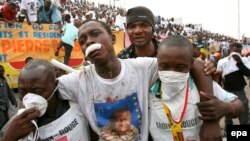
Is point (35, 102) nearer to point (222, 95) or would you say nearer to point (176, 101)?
point (176, 101)

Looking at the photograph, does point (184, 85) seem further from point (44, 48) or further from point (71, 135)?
point (44, 48)

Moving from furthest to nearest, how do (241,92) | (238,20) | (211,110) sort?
(238,20) < (241,92) < (211,110)

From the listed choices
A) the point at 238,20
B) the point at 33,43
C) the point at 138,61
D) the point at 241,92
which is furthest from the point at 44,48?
the point at 238,20

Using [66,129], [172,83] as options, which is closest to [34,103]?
[66,129]

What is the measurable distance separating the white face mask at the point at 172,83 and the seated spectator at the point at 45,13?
9.68 metres

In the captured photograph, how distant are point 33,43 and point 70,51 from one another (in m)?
1.04

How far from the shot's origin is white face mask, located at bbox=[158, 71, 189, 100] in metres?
2.29

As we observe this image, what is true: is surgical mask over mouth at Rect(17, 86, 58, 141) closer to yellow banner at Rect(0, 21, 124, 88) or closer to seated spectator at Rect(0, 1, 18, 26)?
yellow banner at Rect(0, 21, 124, 88)

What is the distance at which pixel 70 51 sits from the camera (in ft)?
34.2

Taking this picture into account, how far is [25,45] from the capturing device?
32.4ft

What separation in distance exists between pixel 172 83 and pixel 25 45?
8146mm

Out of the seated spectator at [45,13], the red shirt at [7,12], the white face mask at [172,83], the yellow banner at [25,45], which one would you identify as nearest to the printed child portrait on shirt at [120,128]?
the white face mask at [172,83]

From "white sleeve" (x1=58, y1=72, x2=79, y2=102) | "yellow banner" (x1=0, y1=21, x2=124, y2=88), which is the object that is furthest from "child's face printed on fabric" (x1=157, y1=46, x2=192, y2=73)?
"yellow banner" (x1=0, y1=21, x2=124, y2=88)

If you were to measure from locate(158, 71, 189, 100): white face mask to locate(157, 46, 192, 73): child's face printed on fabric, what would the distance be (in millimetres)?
36
